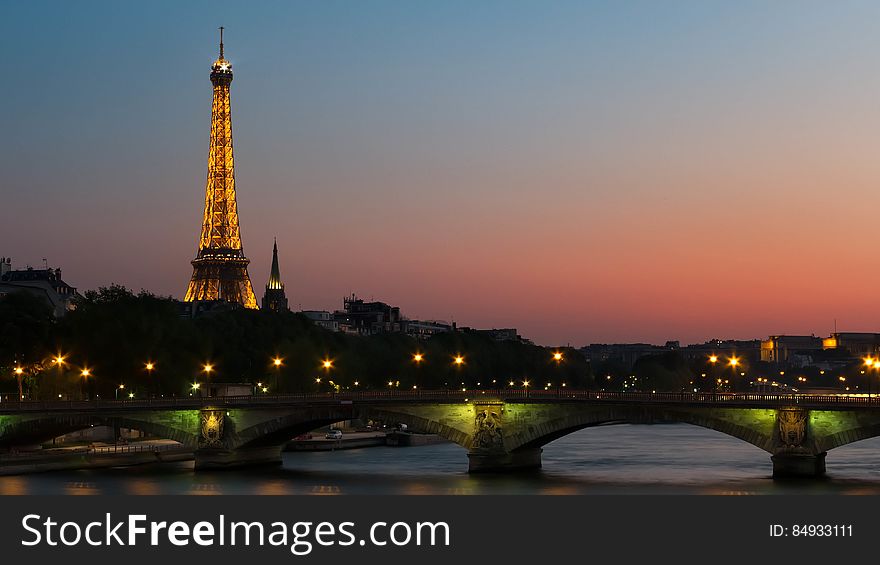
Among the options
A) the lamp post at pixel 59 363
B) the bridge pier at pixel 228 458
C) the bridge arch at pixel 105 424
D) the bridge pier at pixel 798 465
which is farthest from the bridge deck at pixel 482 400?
the lamp post at pixel 59 363

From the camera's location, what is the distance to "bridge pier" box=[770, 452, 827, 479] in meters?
73.9

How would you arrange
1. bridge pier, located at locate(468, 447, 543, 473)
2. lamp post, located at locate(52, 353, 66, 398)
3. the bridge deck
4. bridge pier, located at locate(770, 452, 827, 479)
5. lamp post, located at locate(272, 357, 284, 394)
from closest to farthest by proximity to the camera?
bridge pier, located at locate(770, 452, 827, 479) → the bridge deck → bridge pier, located at locate(468, 447, 543, 473) → lamp post, located at locate(52, 353, 66, 398) → lamp post, located at locate(272, 357, 284, 394)

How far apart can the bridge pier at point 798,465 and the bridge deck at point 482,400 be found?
104 inches

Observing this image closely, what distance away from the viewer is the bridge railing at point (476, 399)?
252 feet

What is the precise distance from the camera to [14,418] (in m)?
87.9

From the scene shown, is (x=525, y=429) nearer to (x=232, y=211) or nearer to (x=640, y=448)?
(x=640, y=448)

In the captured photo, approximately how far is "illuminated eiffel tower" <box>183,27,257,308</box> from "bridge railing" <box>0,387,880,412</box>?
96.2 meters

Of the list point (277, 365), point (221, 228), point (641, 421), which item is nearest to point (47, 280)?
point (221, 228)

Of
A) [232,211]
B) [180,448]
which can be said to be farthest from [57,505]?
[232,211]

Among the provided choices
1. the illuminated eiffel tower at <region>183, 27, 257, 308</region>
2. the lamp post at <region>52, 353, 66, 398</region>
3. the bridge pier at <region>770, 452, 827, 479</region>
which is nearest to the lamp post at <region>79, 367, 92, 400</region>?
the lamp post at <region>52, 353, 66, 398</region>

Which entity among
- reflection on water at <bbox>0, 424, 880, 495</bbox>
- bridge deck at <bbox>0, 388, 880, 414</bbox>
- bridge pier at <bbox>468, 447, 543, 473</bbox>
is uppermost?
bridge deck at <bbox>0, 388, 880, 414</bbox>

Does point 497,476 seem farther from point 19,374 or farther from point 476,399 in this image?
point 19,374

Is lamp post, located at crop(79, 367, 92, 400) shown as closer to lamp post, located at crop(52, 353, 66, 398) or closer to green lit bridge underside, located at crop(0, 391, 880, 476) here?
lamp post, located at crop(52, 353, 66, 398)

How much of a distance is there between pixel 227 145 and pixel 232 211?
8693mm
